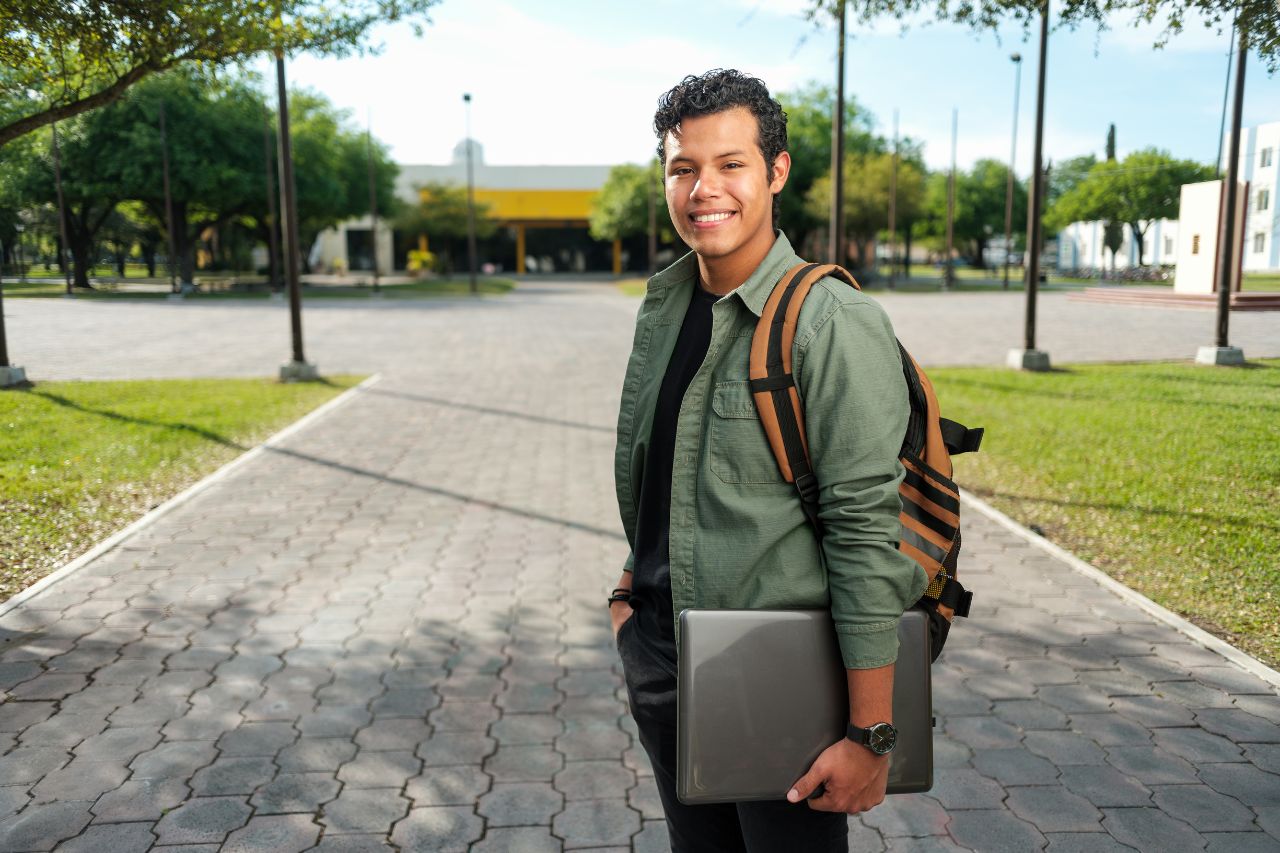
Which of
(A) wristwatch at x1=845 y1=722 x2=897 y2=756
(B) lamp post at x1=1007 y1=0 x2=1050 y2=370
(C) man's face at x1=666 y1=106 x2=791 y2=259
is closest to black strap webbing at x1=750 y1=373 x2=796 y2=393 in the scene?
(C) man's face at x1=666 y1=106 x2=791 y2=259

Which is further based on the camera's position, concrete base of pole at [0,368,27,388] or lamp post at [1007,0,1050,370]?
lamp post at [1007,0,1050,370]

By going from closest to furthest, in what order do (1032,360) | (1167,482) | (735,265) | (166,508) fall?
1. (735,265)
2. (1167,482)
3. (166,508)
4. (1032,360)

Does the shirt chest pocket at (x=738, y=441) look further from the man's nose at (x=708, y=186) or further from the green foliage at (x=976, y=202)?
the green foliage at (x=976, y=202)

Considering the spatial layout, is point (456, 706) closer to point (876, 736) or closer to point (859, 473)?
point (876, 736)

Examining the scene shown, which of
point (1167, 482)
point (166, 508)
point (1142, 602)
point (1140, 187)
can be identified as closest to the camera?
point (1142, 602)

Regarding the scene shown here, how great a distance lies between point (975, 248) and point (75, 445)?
244 feet

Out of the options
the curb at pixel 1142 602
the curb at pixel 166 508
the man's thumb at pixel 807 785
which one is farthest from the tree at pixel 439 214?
the man's thumb at pixel 807 785

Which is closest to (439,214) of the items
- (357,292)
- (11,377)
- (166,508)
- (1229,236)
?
(357,292)

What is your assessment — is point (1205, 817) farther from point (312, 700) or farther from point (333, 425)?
point (333, 425)

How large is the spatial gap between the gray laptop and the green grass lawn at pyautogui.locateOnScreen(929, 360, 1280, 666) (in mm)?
3519

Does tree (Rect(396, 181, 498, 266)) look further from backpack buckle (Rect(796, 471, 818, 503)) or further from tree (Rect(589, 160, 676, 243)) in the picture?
backpack buckle (Rect(796, 471, 818, 503))

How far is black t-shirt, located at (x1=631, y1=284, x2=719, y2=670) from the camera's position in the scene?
195cm

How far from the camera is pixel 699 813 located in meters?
2.06

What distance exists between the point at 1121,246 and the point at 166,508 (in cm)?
710
